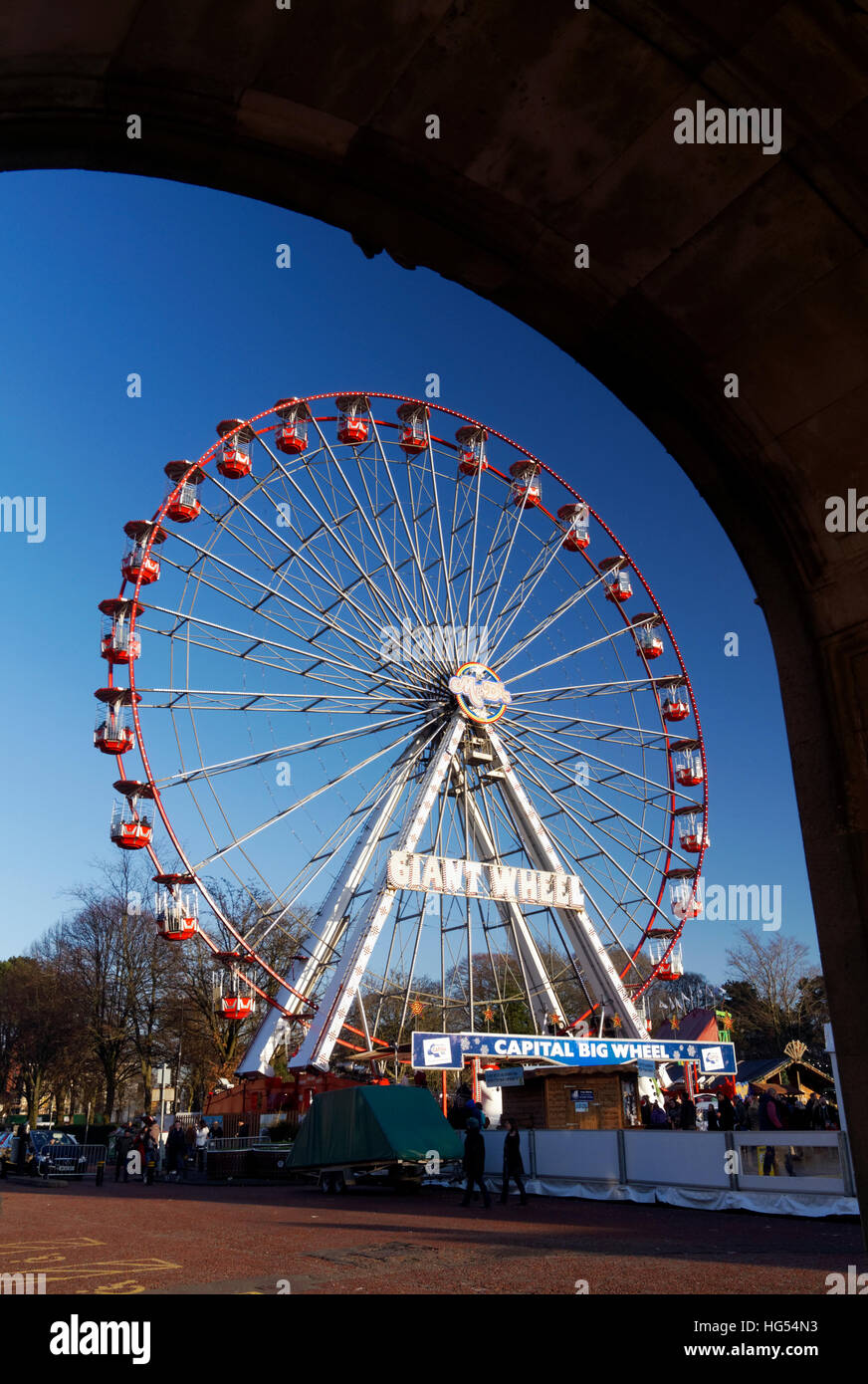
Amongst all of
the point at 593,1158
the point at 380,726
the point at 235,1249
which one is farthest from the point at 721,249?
the point at 380,726

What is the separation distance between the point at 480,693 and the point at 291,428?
8677 millimetres

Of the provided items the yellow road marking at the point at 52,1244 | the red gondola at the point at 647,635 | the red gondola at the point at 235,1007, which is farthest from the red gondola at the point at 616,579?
the yellow road marking at the point at 52,1244

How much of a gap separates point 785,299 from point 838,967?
233cm

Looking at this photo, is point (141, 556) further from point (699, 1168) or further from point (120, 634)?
point (699, 1168)

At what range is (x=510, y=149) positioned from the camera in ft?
11.3

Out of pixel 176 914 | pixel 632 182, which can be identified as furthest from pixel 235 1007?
pixel 632 182

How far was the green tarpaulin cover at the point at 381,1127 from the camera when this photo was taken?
17.4 metres

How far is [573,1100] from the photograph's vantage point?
21266mm

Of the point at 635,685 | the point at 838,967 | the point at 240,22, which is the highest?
the point at 635,685

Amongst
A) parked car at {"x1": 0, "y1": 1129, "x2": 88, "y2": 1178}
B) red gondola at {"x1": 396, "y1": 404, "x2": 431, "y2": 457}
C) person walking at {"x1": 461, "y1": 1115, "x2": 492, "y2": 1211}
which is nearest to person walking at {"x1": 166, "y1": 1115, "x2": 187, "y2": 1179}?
parked car at {"x1": 0, "y1": 1129, "x2": 88, "y2": 1178}

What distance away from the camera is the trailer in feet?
57.2

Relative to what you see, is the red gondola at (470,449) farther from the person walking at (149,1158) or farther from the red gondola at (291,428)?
the person walking at (149,1158)

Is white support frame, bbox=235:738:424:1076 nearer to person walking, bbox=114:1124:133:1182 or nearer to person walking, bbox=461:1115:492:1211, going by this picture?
person walking, bbox=114:1124:133:1182
